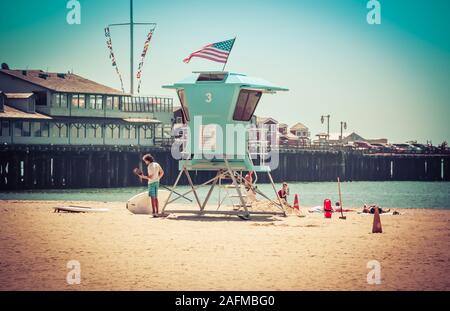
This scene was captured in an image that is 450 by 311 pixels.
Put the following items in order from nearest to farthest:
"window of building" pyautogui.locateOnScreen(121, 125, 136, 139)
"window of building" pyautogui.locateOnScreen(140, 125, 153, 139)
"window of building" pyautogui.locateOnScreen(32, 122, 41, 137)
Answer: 1. "window of building" pyautogui.locateOnScreen(32, 122, 41, 137)
2. "window of building" pyautogui.locateOnScreen(121, 125, 136, 139)
3. "window of building" pyautogui.locateOnScreen(140, 125, 153, 139)

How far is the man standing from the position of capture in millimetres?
23609

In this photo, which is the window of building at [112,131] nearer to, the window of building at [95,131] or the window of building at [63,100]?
the window of building at [95,131]

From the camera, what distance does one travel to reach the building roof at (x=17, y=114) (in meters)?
75.2

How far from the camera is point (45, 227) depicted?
68.2ft

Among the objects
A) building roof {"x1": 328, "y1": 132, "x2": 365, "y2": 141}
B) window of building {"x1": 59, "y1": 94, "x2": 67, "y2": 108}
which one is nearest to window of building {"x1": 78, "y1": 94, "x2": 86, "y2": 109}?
window of building {"x1": 59, "y1": 94, "x2": 67, "y2": 108}

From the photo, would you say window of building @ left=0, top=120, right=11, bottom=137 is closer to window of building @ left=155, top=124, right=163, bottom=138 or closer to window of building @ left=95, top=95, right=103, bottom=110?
window of building @ left=95, top=95, right=103, bottom=110

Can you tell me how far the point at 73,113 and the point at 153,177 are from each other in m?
60.6

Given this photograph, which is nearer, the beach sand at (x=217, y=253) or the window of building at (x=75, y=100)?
the beach sand at (x=217, y=253)

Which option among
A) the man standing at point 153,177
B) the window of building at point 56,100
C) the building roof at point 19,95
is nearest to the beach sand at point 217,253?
the man standing at point 153,177

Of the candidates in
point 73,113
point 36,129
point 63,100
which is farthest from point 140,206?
point 63,100

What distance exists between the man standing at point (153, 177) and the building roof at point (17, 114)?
52.7 m

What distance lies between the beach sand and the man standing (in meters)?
0.89
